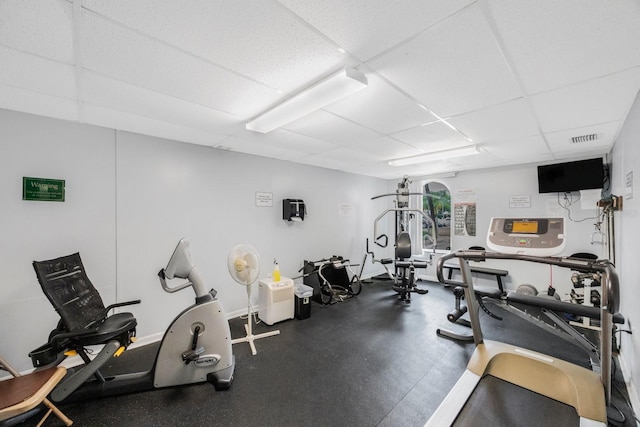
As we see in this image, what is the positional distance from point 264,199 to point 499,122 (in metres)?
3.02


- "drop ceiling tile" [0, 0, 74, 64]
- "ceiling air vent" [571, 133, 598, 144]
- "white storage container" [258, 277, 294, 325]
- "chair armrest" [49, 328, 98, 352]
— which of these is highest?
"drop ceiling tile" [0, 0, 74, 64]

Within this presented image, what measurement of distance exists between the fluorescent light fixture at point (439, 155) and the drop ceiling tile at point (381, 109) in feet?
4.15

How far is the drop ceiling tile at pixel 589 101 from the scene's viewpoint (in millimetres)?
1701

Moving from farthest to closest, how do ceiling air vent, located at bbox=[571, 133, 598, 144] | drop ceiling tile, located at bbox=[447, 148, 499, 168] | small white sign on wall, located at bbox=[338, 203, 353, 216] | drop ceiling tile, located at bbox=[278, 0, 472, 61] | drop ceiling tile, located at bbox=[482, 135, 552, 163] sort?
small white sign on wall, located at bbox=[338, 203, 353, 216] < drop ceiling tile, located at bbox=[447, 148, 499, 168] < drop ceiling tile, located at bbox=[482, 135, 552, 163] < ceiling air vent, located at bbox=[571, 133, 598, 144] < drop ceiling tile, located at bbox=[278, 0, 472, 61]

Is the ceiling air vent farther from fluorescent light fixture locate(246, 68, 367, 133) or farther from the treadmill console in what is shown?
fluorescent light fixture locate(246, 68, 367, 133)

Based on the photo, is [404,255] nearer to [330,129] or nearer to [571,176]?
[571,176]

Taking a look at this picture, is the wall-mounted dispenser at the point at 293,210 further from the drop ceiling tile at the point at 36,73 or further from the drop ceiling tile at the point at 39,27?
the drop ceiling tile at the point at 39,27

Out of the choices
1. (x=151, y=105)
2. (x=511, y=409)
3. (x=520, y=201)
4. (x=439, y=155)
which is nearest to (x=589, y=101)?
(x=439, y=155)

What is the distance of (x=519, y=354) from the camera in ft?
7.14

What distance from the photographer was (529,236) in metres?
2.03

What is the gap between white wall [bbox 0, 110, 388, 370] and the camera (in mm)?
2215

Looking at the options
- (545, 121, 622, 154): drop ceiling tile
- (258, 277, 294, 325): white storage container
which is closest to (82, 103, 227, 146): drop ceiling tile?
(258, 277, 294, 325): white storage container

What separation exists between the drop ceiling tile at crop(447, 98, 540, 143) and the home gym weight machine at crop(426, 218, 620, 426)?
0.99m

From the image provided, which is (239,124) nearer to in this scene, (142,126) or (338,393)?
(142,126)
